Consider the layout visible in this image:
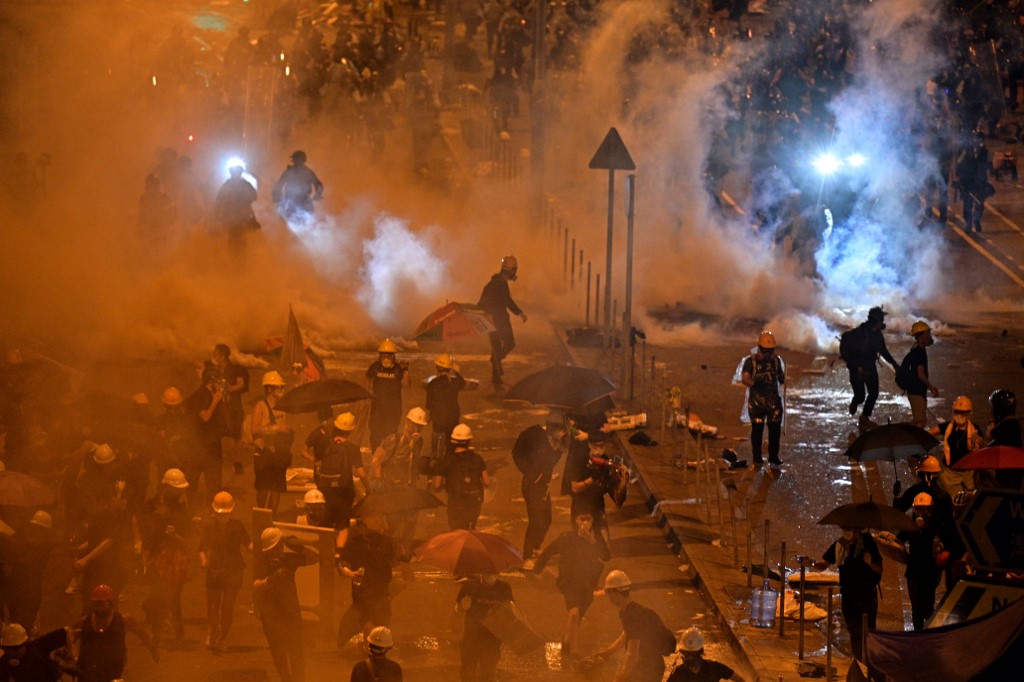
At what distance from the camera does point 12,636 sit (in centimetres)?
909

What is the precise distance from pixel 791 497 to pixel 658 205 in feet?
40.6

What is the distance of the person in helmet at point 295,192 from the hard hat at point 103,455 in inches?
491

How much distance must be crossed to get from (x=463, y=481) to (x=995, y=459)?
4.08 metres

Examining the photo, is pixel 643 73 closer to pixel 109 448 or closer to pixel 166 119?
pixel 166 119

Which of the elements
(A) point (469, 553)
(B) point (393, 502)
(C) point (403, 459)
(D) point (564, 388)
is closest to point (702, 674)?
(A) point (469, 553)

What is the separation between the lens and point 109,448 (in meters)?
12.0

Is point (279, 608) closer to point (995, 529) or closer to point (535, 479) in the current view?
point (535, 479)

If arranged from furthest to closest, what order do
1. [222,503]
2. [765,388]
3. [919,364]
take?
1. [919,364]
2. [765,388]
3. [222,503]

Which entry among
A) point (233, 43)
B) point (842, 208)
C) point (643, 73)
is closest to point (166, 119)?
point (233, 43)

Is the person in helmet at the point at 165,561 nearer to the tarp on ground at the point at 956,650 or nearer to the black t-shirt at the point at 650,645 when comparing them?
the black t-shirt at the point at 650,645

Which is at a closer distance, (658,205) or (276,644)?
(276,644)

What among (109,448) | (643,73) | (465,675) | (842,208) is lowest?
(465,675)

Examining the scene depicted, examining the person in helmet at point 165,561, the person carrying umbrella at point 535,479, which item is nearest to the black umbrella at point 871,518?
the person carrying umbrella at point 535,479

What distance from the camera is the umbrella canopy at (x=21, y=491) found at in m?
10.9
